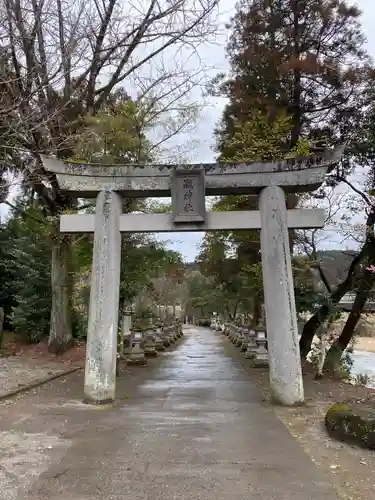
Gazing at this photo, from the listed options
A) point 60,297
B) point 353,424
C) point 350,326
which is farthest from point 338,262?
point 353,424

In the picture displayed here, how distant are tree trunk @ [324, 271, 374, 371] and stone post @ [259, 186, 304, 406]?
16.3 feet

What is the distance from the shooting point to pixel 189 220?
9461 mm

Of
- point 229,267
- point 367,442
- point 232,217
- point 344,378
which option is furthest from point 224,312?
point 367,442

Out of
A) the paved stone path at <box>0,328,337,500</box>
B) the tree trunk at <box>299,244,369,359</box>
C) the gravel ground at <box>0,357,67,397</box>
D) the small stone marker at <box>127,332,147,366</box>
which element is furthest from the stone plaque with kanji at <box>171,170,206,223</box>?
the small stone marker at <box>127,332,147,366</box>

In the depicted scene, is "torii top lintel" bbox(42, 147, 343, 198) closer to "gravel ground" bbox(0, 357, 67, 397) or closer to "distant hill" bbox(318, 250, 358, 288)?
"gravel ground" bbox(0, 357, 67, 397)

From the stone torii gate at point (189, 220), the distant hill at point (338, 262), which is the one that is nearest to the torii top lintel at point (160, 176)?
the stone torii gate at point (189, 220)

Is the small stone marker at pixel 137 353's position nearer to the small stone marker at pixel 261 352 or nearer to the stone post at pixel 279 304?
the small stone marker at pixel 261 352

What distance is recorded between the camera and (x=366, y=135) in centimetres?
1364

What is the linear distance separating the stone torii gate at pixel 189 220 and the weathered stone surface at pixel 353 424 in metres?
2.16

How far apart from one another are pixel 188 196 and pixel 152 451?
505cm

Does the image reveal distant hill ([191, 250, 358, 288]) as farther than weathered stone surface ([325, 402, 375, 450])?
Yes

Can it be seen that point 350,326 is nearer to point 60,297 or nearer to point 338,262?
point 338,262

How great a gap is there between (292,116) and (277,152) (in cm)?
182

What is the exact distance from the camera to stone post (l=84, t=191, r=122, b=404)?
360 inches
